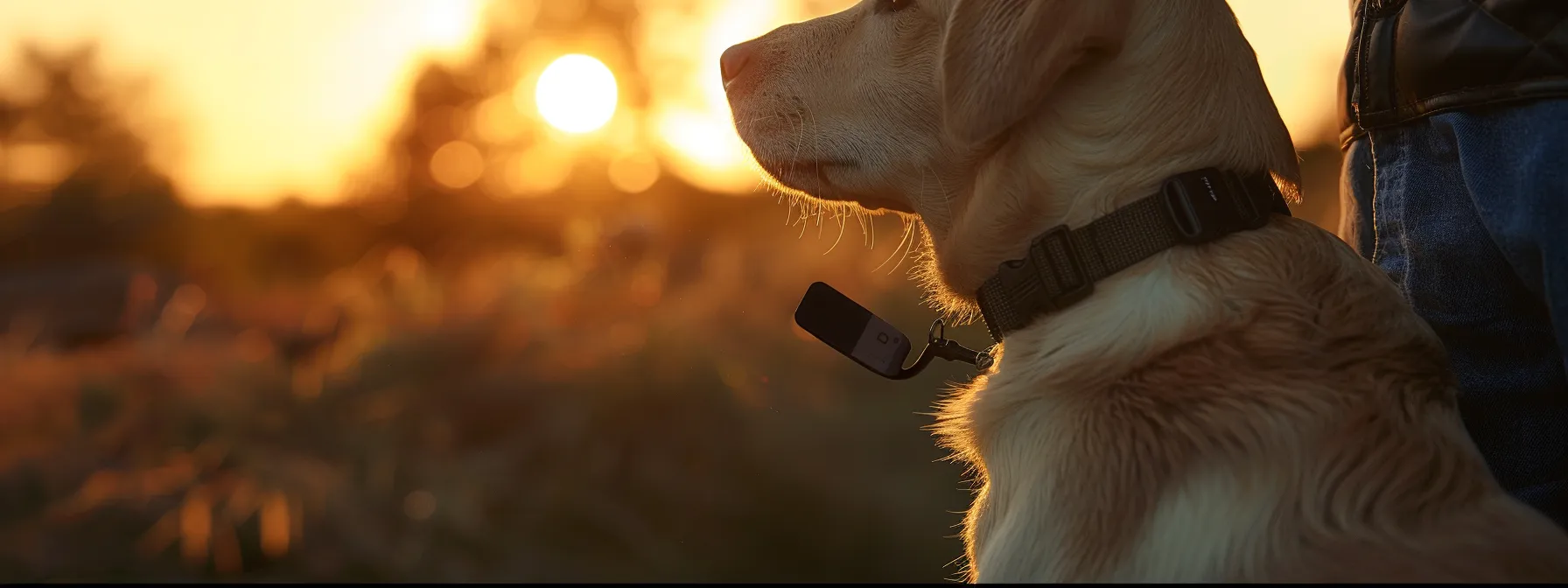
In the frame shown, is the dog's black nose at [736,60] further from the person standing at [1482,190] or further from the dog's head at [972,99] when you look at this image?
the person standing at [1482,190]

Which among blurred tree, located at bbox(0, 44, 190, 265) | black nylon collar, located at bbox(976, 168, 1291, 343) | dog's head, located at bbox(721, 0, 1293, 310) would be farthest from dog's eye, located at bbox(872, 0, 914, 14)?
blurred tree, located at bbox(0, 44, 190, 265)

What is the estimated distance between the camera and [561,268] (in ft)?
23.2

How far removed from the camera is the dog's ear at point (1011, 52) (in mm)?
1857

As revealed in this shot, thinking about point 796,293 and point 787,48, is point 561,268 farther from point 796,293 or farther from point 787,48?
point 787,48

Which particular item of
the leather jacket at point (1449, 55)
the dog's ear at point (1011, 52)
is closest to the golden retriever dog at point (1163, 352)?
the dog's ear at point (1011, 52)

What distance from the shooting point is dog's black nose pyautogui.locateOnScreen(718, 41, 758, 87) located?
2.48 metres

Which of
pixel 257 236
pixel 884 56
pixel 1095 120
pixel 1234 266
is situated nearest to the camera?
pixel 1234 266

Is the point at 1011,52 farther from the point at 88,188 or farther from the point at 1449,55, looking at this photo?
the point at 88,188

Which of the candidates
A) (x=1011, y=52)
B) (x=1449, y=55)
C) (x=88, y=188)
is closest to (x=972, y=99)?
(x=1011, y=52)

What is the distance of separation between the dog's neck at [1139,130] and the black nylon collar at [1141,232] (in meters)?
0.06

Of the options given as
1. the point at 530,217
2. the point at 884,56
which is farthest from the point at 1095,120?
the point at 530,217

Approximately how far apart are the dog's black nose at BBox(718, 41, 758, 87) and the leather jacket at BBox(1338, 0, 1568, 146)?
128 centimetres

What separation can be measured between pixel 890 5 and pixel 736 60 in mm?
386

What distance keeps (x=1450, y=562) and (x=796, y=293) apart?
17.4ft
